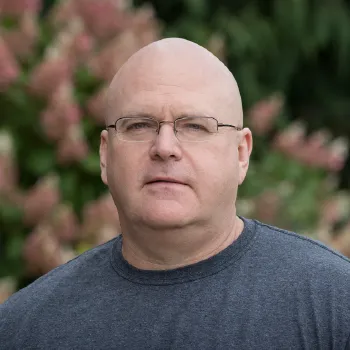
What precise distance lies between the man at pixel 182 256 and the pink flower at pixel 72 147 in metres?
2.36

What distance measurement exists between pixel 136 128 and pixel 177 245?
316mm

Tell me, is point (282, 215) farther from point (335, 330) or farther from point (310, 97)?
point (310, 97)

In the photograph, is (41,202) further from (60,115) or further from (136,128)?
(136,128)

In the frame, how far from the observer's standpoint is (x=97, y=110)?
508cm

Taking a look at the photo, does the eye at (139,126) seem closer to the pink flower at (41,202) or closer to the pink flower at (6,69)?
the pink flower at (41,202)

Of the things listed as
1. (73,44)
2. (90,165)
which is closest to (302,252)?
(90,165)

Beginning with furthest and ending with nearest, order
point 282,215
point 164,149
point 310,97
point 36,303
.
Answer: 1. point 310,97
2. point 282,215
3. point 36,303
4. point 164,149

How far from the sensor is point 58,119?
15.2 feet

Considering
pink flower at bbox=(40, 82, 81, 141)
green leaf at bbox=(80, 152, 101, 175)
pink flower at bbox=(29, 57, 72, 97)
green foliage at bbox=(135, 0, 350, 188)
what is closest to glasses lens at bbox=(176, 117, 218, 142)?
pink flower at bbox=(40, 82, 81, 141)

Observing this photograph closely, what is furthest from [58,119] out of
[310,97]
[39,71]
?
[310,97]

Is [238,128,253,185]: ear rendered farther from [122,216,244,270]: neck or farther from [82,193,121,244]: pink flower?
[82,193,121,244]: pink flower

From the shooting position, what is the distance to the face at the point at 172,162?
6.93 feet

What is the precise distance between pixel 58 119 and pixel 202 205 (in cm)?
A: 261

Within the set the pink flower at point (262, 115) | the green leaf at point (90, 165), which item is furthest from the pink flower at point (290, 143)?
the green leaf at point (90, 165)
